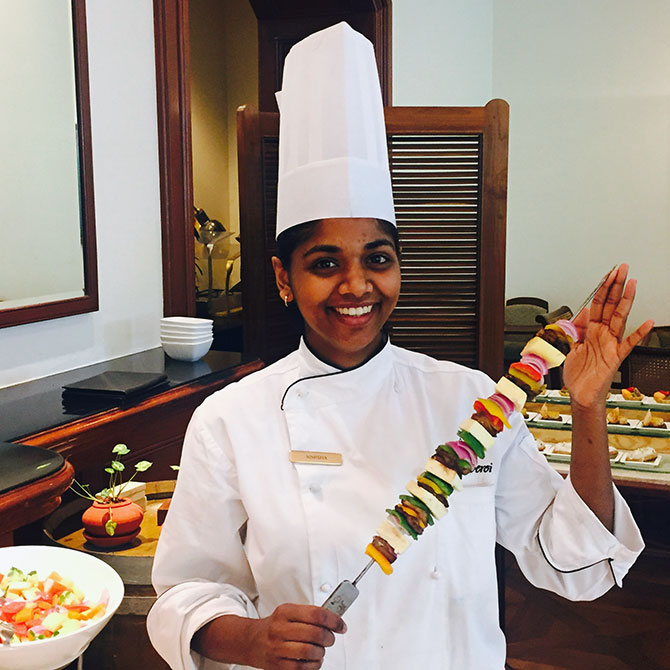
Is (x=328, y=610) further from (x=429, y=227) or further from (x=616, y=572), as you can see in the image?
(x=429, y=227)

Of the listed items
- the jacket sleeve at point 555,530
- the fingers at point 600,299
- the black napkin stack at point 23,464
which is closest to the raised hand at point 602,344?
the fingers at point 600,299

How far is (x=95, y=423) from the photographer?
5.96ft

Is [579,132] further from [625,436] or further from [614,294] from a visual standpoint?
[614,294]

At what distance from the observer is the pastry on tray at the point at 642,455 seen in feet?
8.66

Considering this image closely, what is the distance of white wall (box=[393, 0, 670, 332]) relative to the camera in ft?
22.1

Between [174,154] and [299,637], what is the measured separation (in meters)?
2.14

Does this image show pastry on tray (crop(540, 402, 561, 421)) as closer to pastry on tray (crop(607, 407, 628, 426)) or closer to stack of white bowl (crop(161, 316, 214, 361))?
pastry on tray (crop(607, 407, 628, 426))


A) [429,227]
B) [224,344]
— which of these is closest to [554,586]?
[429,227]

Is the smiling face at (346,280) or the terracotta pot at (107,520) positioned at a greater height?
the smiling face at (346,280)

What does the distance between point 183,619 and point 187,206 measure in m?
1.99

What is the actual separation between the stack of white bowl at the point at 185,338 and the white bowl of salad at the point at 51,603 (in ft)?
4.26

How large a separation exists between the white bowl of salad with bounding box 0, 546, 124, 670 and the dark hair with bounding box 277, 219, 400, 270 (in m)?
0.50

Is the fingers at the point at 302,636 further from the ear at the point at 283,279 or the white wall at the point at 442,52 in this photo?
the white wall at the point at 442,52

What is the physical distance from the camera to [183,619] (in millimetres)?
1022
